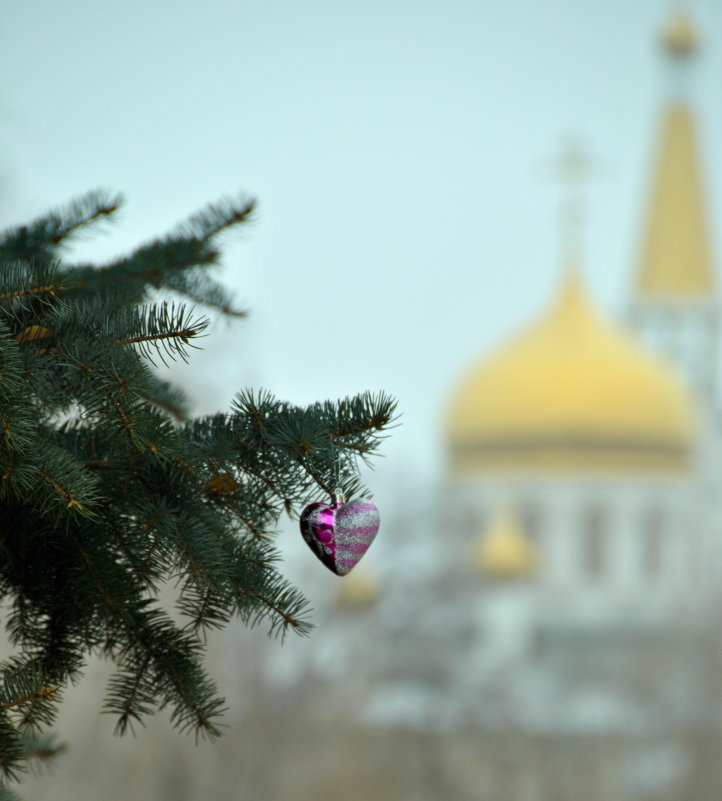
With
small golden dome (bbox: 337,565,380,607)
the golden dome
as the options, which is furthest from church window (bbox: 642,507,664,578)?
small golden dome (bbox: 337,565,380,607)

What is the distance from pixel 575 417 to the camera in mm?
43219

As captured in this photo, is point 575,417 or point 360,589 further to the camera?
point 575,417

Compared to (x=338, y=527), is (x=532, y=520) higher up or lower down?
higher up

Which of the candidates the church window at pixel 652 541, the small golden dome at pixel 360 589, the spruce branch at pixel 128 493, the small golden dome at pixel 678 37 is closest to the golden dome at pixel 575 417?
the church window at pixel 652 541

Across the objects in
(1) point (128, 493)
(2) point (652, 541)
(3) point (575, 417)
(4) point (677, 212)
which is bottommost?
(1) point (128, 493)

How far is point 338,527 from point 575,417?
41135mm

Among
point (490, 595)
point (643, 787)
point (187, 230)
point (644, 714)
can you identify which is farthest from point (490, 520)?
point (187, 230)

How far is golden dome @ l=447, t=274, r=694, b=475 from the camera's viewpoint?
4322 cm

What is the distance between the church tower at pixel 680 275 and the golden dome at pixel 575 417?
7.31ft

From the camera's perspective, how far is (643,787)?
19906mm

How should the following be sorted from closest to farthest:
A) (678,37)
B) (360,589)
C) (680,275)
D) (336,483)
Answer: (336,483)
(360,589)
(680,275)
(678,37)

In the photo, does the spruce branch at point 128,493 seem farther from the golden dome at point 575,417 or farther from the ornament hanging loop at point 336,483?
the golden dome at point 575,417

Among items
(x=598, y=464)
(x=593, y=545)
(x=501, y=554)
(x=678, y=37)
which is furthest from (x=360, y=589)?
(x=678, y=37)

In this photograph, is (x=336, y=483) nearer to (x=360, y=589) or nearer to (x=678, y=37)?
(x=360, y=589)
